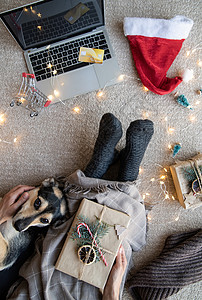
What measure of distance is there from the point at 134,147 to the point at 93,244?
0.46 meters

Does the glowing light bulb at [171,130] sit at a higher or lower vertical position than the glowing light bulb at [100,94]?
lower

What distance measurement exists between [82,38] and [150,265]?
1137 mm

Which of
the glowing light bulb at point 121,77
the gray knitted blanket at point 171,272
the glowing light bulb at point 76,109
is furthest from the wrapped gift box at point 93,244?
the glowing light bulb at point 121,77

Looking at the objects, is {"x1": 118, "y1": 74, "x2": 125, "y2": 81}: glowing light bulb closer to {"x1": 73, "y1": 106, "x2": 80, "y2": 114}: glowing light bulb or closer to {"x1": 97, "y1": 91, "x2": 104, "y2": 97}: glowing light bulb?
{"x1": 97, "y1": 91, "x2": 104, "y2": 97}: glowing light bulb

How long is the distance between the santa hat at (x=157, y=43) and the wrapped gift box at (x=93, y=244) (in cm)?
66

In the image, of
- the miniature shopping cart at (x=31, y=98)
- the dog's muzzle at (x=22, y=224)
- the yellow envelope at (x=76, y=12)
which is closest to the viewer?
the dog's muzzle at (x=22, y=224)

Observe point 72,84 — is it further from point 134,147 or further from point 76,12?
point 134,147

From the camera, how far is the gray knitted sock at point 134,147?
3.54 ft

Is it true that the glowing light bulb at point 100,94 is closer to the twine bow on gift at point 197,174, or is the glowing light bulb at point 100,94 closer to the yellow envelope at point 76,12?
the yellow envelope at point 76,12

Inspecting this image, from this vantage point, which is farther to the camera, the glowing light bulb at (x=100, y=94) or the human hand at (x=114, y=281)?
the glowing light bulb at (x=100, y=94)

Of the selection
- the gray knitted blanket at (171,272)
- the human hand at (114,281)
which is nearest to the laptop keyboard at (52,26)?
the human hand at (114,281)

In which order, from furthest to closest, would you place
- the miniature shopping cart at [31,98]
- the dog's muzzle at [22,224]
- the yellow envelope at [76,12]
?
1. the miniature shopping cart at [31,98]
2. the yellow envelope at [76,12]
3. the dog's muzzle at [22,224]

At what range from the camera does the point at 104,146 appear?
1.08m

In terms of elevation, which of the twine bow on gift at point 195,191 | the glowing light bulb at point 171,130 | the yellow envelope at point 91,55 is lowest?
the twine bow on gift at point 195,191
